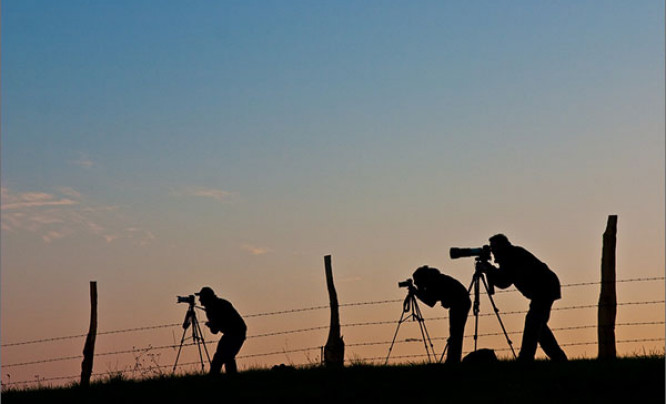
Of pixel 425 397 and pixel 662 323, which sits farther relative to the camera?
pixel 662 323

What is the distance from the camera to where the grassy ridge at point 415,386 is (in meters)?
14.0

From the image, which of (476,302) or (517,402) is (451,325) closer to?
(476,302)

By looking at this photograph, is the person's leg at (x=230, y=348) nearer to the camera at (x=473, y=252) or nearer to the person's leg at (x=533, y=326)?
the camera at (x=473, y=252)

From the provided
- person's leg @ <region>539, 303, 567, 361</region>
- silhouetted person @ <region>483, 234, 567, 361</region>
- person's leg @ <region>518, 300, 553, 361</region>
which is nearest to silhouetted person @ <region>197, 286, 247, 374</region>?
silhouetted person @ <region>483, 234, 567, 361</region>

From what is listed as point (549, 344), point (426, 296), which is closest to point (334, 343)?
point (426, 296)

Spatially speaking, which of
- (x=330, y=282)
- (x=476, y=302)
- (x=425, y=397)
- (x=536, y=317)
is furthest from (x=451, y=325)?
(x=330, y=282)

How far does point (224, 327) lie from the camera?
18.8 meters

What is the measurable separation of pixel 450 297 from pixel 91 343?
885 centimetres

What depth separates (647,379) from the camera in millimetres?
14211

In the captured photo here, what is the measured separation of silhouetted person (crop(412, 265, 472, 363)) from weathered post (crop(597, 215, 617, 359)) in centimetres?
245

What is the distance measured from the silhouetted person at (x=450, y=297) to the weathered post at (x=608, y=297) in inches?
96.6

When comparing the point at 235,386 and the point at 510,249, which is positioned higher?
the point at 510,249

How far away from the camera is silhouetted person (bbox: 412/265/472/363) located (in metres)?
17.6

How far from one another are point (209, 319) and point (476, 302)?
15.8ft
